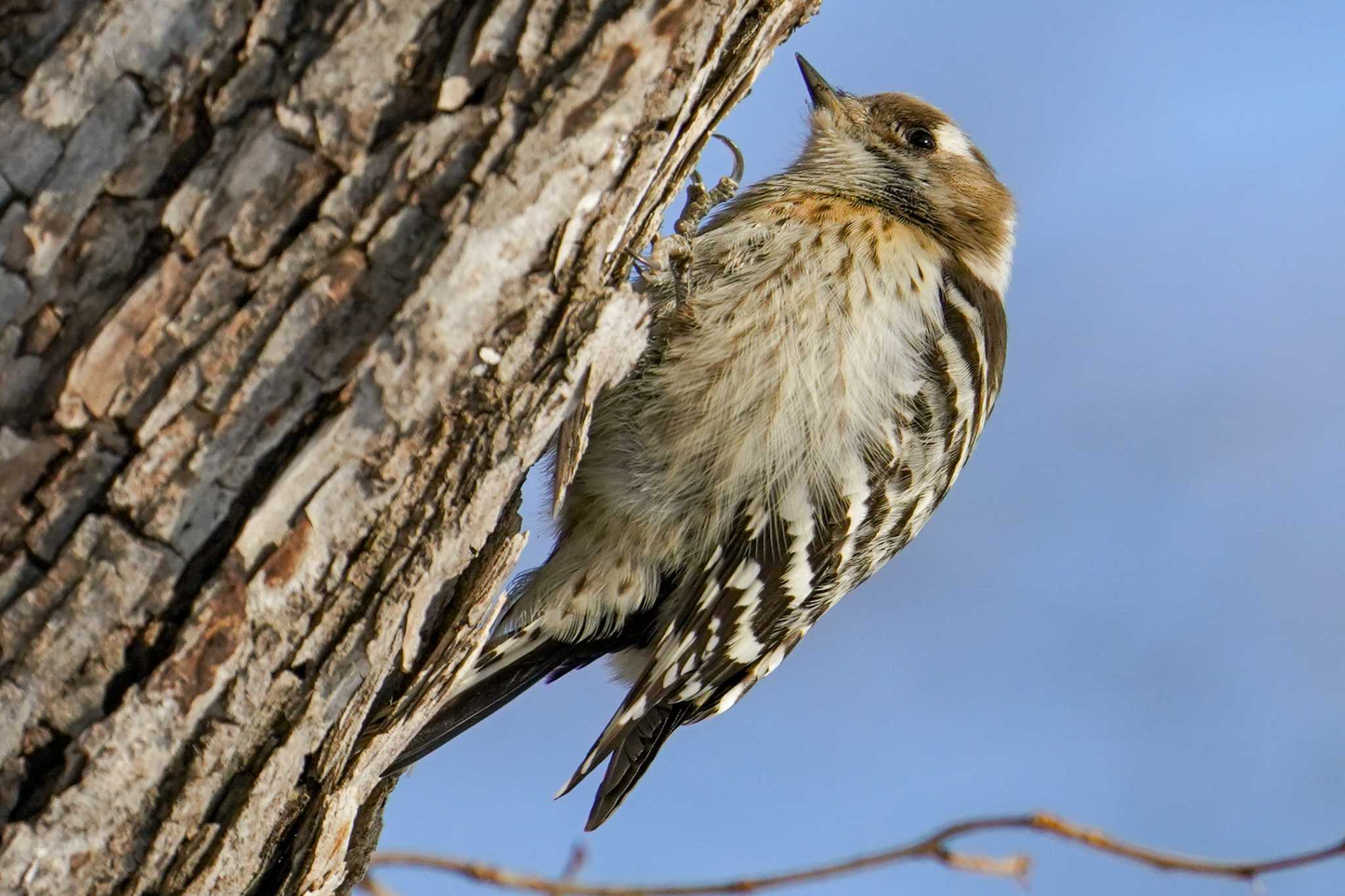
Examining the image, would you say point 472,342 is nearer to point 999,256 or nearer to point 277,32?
point 277,32

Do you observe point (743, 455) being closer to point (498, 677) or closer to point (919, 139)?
point (498, 677)

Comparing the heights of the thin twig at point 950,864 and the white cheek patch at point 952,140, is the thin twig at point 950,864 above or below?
below

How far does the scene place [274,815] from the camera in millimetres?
2059

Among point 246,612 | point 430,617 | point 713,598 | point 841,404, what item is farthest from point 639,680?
point 246,612

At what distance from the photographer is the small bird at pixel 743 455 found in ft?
10.8

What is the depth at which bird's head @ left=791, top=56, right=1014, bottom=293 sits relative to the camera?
4094 millimetres

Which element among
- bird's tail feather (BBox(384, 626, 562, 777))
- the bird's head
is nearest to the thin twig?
bird's tail feather (BBox(384, 626, 562, 777))

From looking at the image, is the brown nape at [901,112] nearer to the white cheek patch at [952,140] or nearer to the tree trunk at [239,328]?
the white cheek patch at [952,140]

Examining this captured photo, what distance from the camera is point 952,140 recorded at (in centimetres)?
462

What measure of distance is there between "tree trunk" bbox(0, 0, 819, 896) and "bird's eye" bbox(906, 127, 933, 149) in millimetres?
2660

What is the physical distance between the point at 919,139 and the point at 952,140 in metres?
0.21

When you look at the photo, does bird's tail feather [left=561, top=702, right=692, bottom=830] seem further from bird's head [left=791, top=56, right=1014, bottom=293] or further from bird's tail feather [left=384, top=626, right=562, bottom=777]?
bird's head [left=791, top=56, right=1014, bottom=293]

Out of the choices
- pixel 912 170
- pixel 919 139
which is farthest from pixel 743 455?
pixel 919 139

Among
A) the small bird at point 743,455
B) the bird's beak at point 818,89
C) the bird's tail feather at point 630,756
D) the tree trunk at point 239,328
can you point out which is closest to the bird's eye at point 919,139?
the bird's beak at point 818,89
